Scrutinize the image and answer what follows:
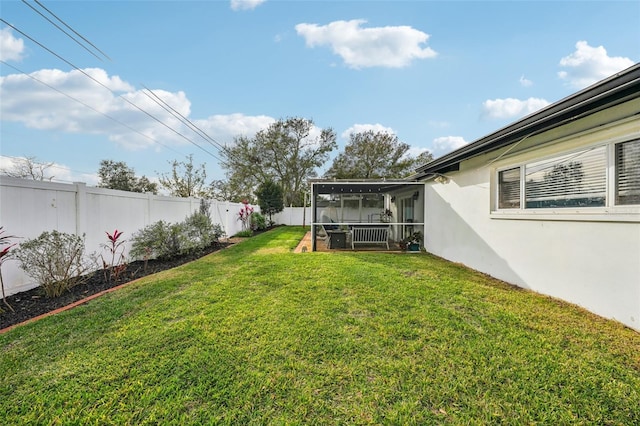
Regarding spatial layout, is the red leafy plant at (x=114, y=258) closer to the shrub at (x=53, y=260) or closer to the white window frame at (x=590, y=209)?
the shrub at (x=53, y=260)

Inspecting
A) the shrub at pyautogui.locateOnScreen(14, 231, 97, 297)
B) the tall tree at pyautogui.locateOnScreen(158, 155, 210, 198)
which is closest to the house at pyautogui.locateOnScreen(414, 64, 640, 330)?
the shrub at pyautogui.locateOnScreen(14, 231, 97, 297)

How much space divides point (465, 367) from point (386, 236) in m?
7.97

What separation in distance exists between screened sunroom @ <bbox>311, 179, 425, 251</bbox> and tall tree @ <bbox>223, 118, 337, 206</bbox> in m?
13.1

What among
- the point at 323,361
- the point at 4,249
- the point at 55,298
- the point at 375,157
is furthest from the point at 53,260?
the point at 375,157

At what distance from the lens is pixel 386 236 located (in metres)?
10.4

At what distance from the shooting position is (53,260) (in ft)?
15.1

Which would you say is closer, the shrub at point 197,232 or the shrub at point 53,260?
the shrub at point 53,260

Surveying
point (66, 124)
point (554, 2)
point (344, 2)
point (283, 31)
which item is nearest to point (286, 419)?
point (554, 2)

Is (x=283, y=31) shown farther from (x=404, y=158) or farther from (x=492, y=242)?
(x=404, y=158)

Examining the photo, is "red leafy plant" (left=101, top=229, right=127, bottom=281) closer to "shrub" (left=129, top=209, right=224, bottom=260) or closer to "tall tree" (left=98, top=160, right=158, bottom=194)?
"shrub" (left=129, top=209, right=224, bottom=260)

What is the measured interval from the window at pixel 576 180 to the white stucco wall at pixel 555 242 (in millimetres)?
161

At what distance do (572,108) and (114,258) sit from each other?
9329 millimetres

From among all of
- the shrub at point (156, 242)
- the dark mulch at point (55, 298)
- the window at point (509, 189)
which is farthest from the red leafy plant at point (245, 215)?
the window at point (509, 189)

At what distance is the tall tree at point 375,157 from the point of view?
2661 cm
